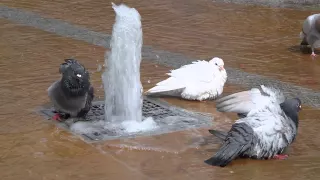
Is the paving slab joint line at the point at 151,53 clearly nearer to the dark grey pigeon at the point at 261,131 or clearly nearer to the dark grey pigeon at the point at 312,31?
the dark grey pigeon at the point at 261,131

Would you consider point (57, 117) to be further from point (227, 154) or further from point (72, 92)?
point (227, 154)

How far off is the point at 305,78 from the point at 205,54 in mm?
1518

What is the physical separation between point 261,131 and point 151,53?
12.8 feet

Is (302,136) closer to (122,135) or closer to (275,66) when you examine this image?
(122,135)

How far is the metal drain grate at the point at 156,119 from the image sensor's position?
5139 mm

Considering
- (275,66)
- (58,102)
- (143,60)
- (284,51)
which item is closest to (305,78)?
(275,66)

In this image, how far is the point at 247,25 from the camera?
33.9 feet

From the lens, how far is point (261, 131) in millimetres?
4508

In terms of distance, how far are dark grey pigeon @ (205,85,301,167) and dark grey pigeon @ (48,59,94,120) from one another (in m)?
1.23

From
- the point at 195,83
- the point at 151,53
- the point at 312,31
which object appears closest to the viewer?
the point at 195,83

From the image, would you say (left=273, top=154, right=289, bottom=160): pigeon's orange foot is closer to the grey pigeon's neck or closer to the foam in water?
the foam in water

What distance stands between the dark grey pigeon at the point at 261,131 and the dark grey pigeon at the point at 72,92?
1.23 metres

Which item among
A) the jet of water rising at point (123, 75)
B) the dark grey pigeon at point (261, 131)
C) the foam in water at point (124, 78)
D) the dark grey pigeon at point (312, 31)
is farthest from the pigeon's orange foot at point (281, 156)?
the dark grey pigeon at point (312, 31)

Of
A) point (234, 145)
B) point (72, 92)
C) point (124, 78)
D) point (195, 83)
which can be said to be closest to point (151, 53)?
point (195, 83)
